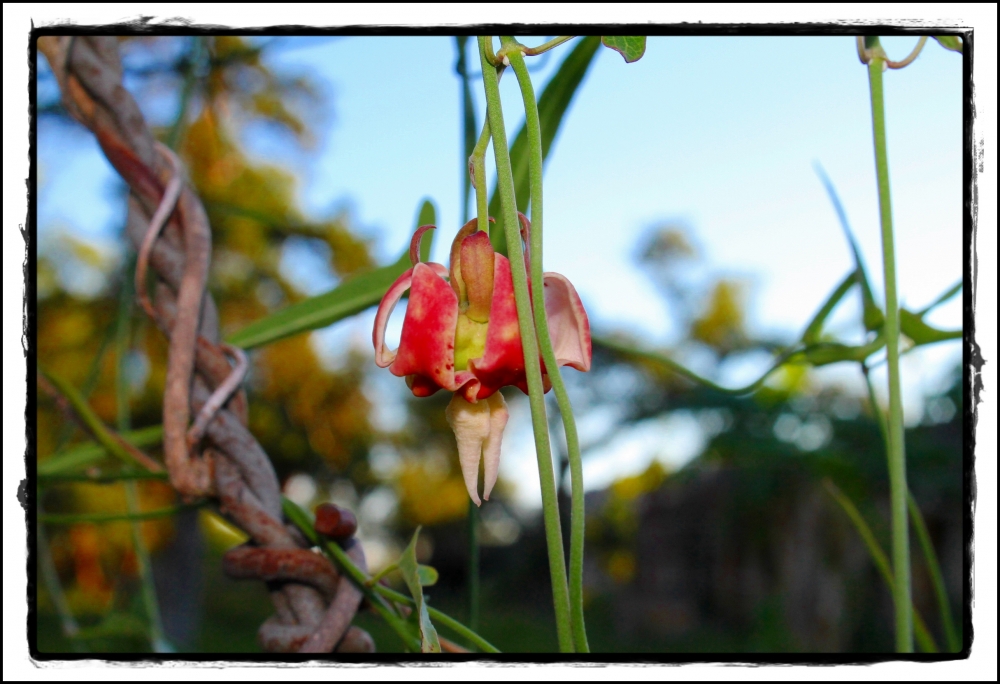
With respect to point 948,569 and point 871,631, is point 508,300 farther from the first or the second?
point 871,631

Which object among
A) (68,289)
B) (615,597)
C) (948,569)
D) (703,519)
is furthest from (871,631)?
(68,289)

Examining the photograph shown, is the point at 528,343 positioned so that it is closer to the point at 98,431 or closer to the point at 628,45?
the point at 628,45

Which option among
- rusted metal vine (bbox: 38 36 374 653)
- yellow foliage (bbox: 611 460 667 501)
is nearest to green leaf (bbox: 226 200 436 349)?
rusted metal vine (bbox: 38 36 374 653)

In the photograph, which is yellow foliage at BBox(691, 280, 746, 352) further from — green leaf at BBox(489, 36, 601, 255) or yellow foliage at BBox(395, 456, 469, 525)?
green leaf at BBox(489, 36, 601, 255)

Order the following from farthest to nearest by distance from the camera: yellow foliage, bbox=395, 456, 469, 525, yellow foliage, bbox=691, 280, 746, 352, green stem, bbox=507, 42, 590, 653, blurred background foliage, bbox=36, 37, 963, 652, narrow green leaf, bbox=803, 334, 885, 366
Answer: yellow foliage, bbox=691, 280, 746, 352
yellow foliage, bbox=395, 456, 469, 525
blurred background foliage, bbox=36, 37, 963, 652
narrow green leaf, bbox=803, 334, 885, 366
green stem, bbox=507, 42, 590, 653

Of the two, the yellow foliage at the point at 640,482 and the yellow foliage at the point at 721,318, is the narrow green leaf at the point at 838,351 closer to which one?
the yellow foliage at the point at 640,482
